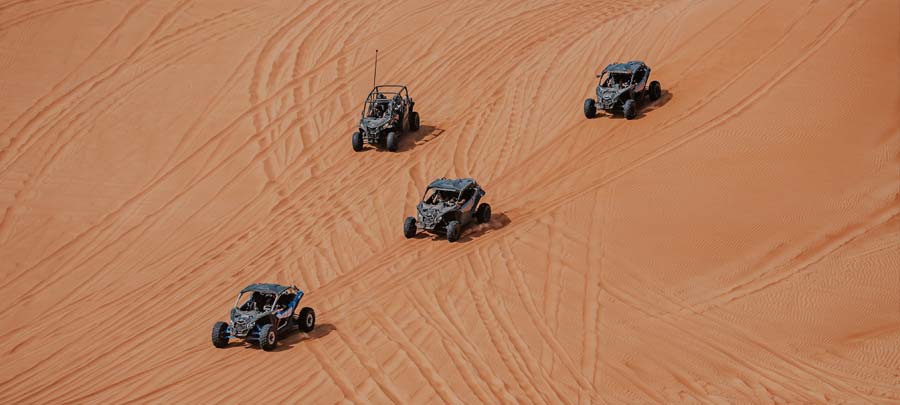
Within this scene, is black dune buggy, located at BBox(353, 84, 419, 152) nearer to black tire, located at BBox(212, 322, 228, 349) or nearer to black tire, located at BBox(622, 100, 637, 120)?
black tire, located at BBox(622, 100, 637, 120)

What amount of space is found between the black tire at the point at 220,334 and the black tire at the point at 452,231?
538cm

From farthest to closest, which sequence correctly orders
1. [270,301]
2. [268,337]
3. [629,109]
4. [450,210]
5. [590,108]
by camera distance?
[590,108] < [629,109] < [450,210] < [270,301] < [268,337]

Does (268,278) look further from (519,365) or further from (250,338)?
(519,365)

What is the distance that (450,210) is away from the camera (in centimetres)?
2197

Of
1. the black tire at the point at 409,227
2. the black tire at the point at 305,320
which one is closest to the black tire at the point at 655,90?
the black tire at the point at 409,227

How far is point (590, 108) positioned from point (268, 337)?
1205 centimetres

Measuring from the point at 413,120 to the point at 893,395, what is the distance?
1454cm

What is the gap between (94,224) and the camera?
23969 millimetres

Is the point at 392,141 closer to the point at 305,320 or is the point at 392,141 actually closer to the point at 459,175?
the point at 459,175

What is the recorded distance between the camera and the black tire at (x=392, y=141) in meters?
26.4

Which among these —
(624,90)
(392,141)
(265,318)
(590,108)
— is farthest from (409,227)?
(624,90)

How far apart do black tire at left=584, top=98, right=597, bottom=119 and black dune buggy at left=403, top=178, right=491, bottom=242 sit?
5.19m

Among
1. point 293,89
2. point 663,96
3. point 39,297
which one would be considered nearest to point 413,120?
point 293,89

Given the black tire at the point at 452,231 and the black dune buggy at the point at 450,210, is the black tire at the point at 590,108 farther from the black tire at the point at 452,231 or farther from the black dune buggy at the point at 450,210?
the black tire at the point at 452,231
